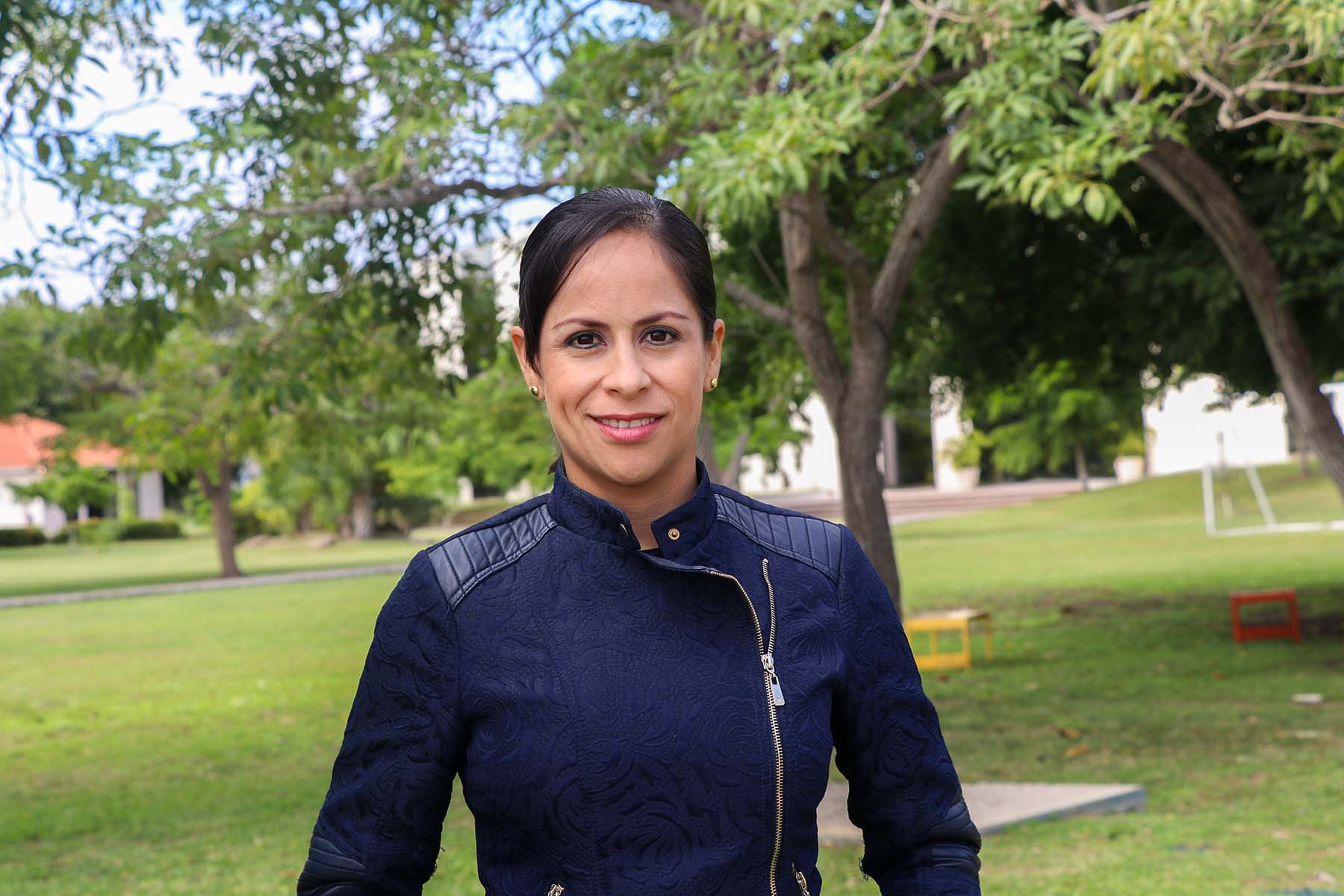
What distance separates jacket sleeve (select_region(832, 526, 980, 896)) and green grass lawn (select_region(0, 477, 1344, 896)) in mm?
4505

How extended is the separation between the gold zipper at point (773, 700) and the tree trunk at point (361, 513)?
1706 inches

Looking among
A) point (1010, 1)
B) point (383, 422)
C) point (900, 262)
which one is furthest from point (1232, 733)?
point (383, 422)

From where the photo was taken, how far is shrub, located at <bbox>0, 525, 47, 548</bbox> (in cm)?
5022

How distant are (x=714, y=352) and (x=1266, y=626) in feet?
43.7

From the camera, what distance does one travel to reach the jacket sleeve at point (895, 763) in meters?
1.80

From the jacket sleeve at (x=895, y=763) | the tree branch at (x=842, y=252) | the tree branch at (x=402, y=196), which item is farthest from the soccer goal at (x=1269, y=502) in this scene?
the jacket sleeve at (x=895, y=763)

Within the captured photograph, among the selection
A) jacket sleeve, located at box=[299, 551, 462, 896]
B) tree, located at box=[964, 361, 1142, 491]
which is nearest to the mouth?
jacket sleeve, located at box=[299, 551, 462, 896]

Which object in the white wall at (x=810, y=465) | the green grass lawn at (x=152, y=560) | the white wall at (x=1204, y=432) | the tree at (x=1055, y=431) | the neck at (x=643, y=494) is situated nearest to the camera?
the neck at (x=643, y=494)

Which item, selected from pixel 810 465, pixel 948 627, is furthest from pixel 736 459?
pixel 810 465

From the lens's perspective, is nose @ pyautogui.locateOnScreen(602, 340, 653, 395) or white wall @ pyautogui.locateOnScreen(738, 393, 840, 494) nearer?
nose @ pyautogui.locateOnScreen(602, 340, 653, 395)

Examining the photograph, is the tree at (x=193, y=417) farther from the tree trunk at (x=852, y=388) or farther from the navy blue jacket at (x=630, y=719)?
the navy blue jacket at (x=630, y=719)

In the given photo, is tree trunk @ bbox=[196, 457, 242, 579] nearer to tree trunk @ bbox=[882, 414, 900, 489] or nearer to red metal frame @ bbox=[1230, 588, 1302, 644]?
red metal frame @ bbox=[1230, 588, 1302, 644]

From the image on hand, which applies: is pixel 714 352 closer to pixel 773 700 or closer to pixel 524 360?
pixel 524 360

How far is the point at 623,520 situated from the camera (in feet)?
5.65
